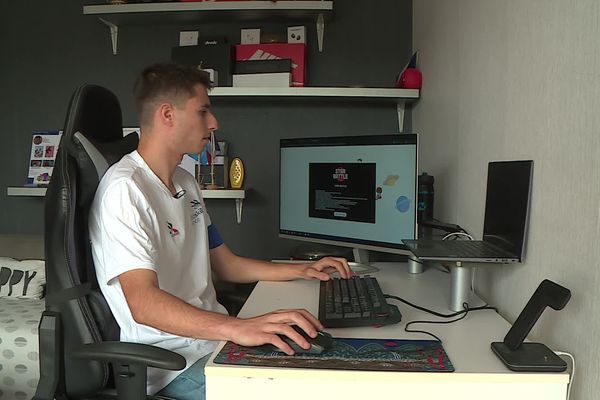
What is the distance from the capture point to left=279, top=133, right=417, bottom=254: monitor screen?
5.41 feet

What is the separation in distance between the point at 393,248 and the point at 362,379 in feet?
2.75

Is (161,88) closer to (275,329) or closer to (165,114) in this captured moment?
(165,114)

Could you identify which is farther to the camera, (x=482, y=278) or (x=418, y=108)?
(x=418, y=108)

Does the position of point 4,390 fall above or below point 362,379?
below

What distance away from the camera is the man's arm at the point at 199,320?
3.20 ft

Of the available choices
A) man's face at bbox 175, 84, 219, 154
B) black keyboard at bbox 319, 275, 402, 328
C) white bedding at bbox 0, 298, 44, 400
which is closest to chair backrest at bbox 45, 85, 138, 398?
man's face at bbox 175, 84, 219, 154

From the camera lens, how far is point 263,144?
107 inches

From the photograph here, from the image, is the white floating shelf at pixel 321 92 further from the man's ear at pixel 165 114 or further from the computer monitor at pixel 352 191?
the man's ear at pixel 165 114

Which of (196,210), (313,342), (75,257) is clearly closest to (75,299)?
(75,257)

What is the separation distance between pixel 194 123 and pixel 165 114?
0.28ft

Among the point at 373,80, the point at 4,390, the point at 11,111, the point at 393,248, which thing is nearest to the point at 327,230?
the point at 393,248

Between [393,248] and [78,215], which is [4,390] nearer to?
[78,215]

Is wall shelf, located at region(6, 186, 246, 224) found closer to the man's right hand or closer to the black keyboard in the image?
the black keyboard

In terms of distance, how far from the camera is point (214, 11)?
2439 millimetres
